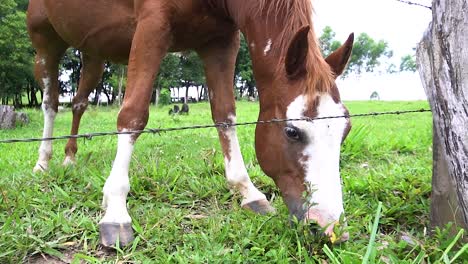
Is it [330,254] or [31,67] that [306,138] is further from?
[31,67]

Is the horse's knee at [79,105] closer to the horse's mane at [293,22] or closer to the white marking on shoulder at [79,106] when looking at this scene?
the white marking on shoulder at [79,106]

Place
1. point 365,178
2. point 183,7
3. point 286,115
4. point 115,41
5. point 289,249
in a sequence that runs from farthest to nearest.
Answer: point 115,41
point 365,178
point 183,7
point 286,115
point 289,249

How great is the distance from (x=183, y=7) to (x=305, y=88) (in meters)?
1.09

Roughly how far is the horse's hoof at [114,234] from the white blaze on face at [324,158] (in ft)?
3.48

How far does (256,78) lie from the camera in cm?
279

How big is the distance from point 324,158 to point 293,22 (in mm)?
895

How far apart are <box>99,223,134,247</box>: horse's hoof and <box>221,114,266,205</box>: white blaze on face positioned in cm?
89

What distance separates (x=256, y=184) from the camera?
3.61 m

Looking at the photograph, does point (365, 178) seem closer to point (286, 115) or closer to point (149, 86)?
point (286, 115)

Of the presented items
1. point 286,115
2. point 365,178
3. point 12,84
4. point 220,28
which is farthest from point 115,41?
point 12,84

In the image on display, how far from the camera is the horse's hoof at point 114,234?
2.40 m

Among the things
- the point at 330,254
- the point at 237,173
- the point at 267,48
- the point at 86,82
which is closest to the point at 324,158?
the point at 330,254

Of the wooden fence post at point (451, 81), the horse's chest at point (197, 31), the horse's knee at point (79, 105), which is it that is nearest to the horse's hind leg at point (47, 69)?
the horse's knee at point (79, 105)

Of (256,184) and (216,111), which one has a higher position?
(216,111)
